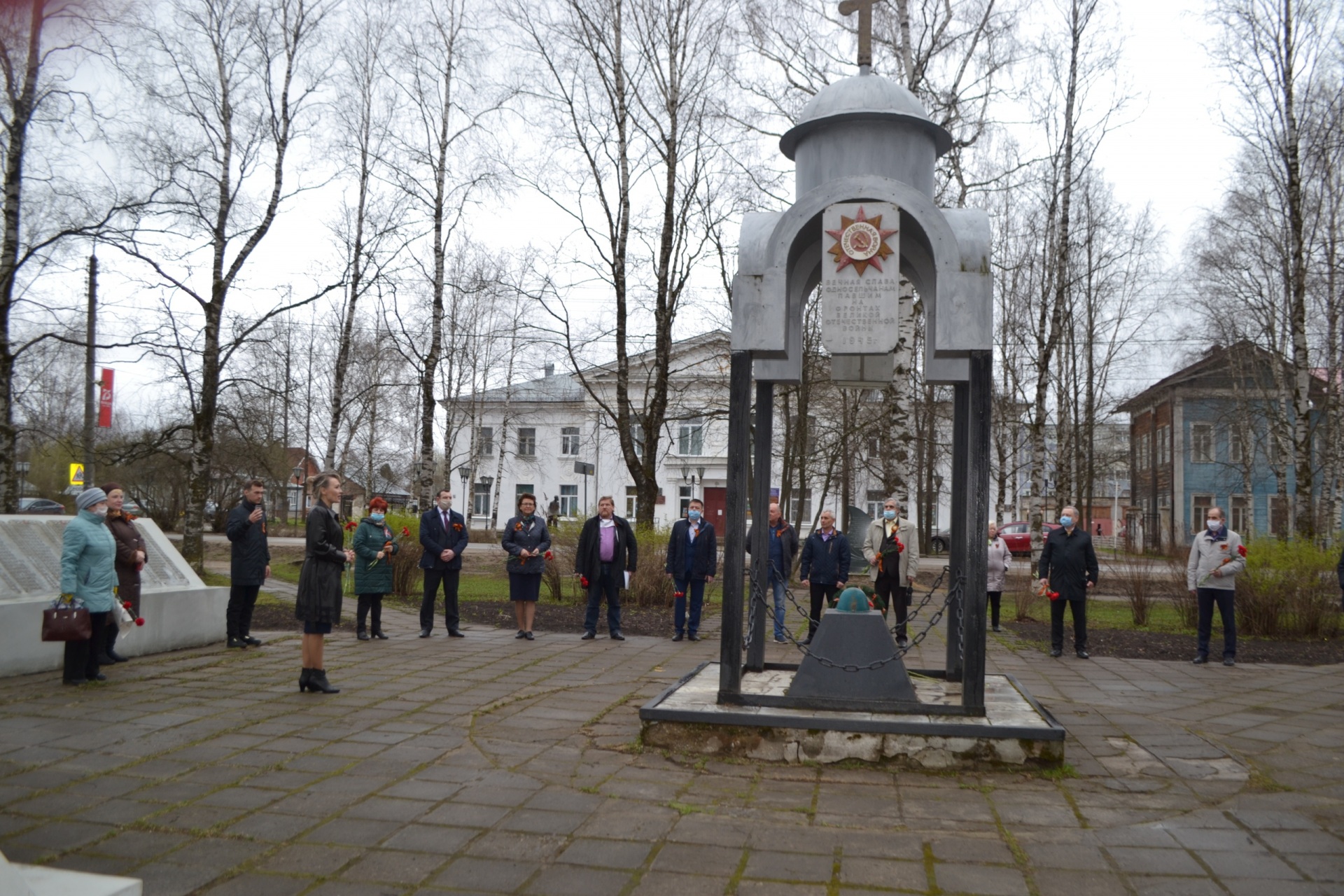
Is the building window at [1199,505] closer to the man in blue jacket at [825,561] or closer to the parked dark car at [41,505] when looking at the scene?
the man in blue jacket at [825,561]

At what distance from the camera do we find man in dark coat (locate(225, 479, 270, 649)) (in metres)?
10.2

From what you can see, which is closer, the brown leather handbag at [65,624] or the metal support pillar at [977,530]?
the metal support pillar at [977,530]

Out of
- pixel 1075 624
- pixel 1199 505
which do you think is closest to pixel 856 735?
pixel 1075 624

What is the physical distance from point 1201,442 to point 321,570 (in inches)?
1712

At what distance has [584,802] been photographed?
500cm

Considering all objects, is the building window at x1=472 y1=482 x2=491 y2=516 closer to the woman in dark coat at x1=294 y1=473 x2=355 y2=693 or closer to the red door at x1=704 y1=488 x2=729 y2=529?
the red door at x1=704 y1=488 x2=729 y2=529

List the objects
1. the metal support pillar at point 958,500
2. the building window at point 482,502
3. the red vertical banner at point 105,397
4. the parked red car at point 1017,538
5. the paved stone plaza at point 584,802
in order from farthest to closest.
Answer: the building window at point 482,502 < the parked red car at point 1017,538 < the red vertical banner at point 105,397 < the metal support pillar at point 958,500 < the paved stone plaza at point 584,802

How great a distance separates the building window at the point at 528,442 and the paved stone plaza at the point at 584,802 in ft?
154

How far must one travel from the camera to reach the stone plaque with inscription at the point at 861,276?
641cm

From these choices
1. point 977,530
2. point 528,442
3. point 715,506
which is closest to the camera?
point 977,530

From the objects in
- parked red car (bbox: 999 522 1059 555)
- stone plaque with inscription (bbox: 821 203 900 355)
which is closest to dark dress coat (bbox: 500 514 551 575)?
stone plaque with inscription (bbox: 821 203 900 355)

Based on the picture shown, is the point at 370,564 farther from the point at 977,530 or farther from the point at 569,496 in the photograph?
the point at 569,496

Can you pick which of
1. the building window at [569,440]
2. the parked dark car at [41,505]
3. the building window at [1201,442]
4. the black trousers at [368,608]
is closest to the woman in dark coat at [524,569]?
the black trousers at [368,608]

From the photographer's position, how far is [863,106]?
6711 mm
